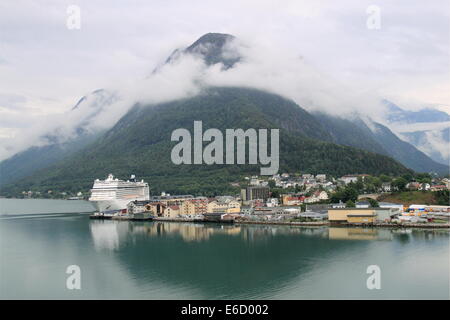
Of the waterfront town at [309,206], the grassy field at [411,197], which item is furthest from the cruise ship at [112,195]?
the grassy field at [411,197]

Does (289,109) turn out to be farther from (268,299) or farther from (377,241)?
(268,299)

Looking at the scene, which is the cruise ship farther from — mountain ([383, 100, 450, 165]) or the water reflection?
mountain ([383, 100, 450, 165])

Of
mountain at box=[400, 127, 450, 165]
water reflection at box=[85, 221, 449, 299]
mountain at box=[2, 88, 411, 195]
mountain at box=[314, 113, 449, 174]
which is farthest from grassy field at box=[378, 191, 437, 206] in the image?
mountain at box=[400, 127, 450, 165]

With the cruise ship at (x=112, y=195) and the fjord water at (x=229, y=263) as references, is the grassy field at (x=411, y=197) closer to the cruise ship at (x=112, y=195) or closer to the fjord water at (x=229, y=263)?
the fjord water at (x=229, y=263)

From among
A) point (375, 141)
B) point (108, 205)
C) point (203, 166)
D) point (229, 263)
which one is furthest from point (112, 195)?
point (375, 141)
